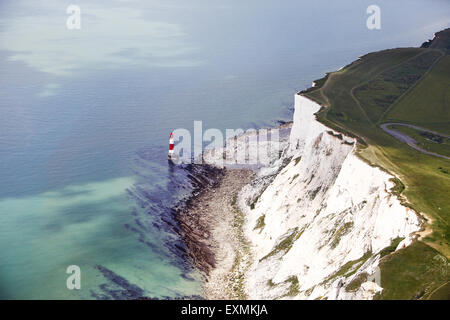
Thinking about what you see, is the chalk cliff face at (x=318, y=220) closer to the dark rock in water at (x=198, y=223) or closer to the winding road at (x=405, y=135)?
the dark rock in water at (x=198, y=223)

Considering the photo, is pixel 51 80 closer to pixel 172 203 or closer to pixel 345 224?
pixel 172 203

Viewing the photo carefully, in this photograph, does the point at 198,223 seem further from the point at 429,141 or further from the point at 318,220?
the point at 429,141

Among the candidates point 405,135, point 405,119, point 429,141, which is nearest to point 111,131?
point 405,119

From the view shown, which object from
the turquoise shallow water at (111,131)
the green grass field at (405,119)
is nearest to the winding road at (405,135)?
the green grass field at (405,119)

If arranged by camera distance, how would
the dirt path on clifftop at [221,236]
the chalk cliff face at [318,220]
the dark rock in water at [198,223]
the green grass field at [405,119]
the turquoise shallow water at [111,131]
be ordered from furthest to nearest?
the dark rock in water at [198,223] < the turquoise shallow water at [111,131] < the dirt path on clifftop at [221,236] < the chalk cliff face at [318,220] < the green grass field at [405,119]

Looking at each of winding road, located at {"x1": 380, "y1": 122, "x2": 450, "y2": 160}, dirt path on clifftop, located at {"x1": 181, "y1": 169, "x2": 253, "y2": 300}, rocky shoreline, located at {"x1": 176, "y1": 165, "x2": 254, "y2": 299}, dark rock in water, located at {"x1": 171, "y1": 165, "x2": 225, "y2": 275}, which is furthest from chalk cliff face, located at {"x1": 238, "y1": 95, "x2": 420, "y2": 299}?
winding road, located at {"x1": 380, "y1": 122, "x2": 450, "y2": 160}

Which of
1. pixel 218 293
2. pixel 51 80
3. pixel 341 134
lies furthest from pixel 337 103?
pixel 51 80
